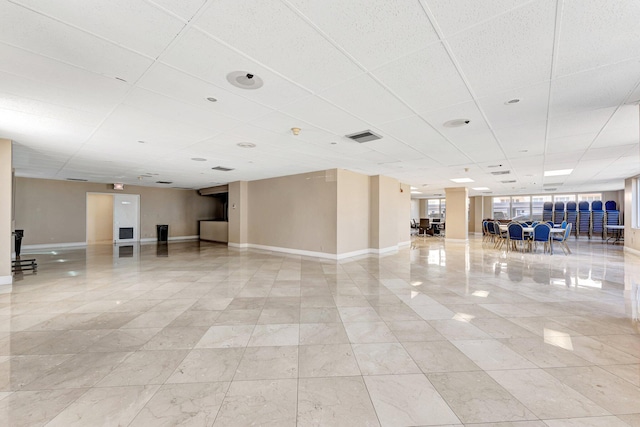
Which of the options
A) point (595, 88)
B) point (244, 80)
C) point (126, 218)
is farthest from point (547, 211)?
point (126, 218)

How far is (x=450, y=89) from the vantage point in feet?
9.16

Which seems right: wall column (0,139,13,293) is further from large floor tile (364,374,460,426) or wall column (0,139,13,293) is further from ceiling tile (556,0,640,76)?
ceiling tile (556,0,640,76)

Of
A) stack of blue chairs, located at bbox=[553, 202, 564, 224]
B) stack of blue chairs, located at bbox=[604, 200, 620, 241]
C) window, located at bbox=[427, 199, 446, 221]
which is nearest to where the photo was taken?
stack of blue chairs, located at bbox=[604, 200, 620, 241]

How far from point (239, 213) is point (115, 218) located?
586 centimetres

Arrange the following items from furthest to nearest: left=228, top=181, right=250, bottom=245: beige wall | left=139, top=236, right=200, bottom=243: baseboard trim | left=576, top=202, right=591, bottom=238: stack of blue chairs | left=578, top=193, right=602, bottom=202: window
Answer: left=578, top=193, right=602, bottom=202: window → left=576, top=202, right=591, bottom=238: stack of blue chairs → left=139, top=236, right=200, bottom=243: baseboard trim → left=228, top=181, right=250, bottom=245: beige wall

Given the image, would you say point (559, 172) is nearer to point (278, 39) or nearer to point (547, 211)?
point (278, 39)

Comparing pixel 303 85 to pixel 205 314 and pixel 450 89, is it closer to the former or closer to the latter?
pixel 450 89

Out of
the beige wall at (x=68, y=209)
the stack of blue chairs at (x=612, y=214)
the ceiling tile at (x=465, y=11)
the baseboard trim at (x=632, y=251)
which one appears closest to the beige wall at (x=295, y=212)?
the beige wall at (x=68, y=209)

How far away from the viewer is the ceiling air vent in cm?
429

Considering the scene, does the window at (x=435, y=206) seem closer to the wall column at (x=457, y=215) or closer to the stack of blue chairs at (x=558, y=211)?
the stack of blue chairs at (x=558, y=211)

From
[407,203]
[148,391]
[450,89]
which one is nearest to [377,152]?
[450,89]

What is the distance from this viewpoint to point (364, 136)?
14.5 ft

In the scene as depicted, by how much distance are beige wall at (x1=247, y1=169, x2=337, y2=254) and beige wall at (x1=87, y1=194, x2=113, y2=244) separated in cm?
825

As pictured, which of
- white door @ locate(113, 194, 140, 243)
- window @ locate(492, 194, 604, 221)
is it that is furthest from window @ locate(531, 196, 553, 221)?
white door @ locate(113, 194, 140, 243)
